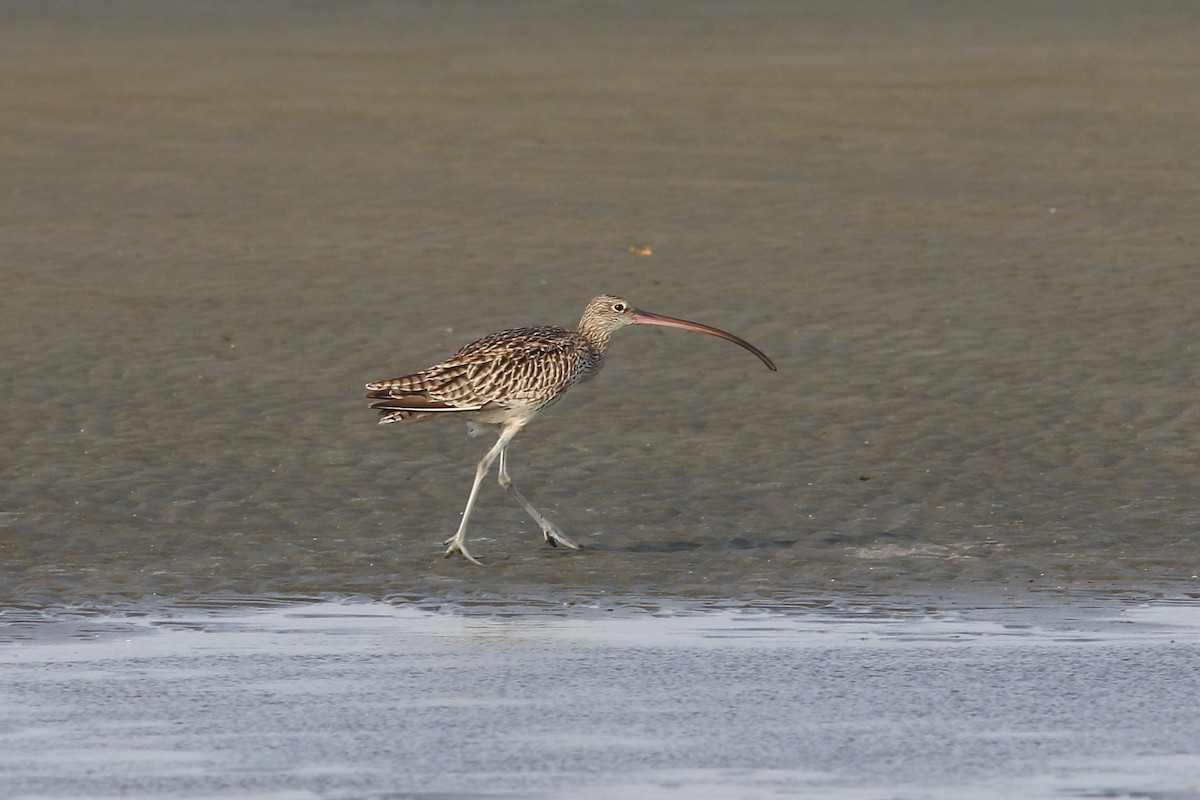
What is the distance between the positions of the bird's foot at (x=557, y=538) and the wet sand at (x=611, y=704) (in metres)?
1.06

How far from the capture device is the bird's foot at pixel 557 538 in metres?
10.0

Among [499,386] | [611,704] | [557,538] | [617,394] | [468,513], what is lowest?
[617,394]

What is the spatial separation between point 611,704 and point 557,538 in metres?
2.72

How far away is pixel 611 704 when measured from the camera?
289 inches

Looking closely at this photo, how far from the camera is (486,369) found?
10.2m

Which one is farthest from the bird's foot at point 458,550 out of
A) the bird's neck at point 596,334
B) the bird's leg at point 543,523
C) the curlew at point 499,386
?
the bird's neck at point 596,334

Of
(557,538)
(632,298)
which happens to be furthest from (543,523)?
(632,298)

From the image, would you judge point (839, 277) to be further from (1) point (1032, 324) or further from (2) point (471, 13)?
(2) point (471, 13)

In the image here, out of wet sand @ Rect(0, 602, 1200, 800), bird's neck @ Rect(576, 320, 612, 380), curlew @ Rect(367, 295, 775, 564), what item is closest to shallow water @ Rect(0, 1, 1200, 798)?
wet sand @ Rect(0, 602, 1200, 800)

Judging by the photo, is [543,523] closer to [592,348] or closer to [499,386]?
[499,386]

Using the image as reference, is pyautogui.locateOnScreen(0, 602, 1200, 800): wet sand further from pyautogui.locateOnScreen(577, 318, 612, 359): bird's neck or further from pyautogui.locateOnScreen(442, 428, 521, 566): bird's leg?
pyautogui.locateOnScreen(577, 318, 612, 359): bird's neck

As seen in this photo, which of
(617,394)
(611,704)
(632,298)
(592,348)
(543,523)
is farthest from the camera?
(632,298)

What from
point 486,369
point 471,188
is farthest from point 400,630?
point 471,188

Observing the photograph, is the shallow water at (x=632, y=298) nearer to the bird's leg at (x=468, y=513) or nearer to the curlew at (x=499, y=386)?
the bird's leg at (x=468, y=513)
